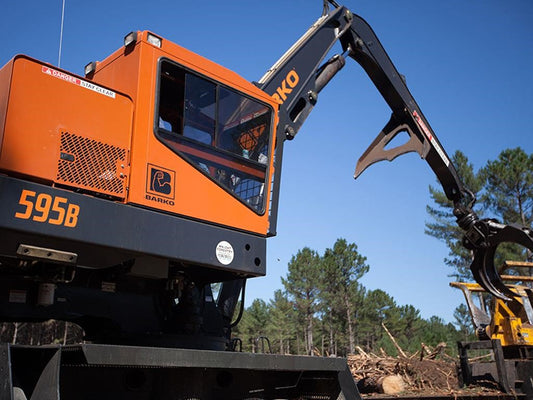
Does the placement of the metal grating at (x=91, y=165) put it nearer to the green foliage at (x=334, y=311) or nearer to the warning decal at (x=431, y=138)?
the warning decal at (x=431, y=138)

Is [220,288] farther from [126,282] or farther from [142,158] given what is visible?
[142,158]

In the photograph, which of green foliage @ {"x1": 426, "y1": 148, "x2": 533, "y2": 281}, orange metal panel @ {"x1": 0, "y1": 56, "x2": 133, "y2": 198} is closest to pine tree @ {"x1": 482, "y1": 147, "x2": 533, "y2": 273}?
green foliage @ {"x1": 426, "y1": 148, "x2": 533, "y2": 281}

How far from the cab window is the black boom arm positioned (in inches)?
44.2

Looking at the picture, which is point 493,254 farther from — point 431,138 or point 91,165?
point 91,165

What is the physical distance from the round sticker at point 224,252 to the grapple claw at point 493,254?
Result: 6.03 metres

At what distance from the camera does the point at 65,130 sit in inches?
160

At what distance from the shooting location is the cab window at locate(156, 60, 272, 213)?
4.70 meters

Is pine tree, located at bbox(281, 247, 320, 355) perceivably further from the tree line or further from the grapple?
the grapple

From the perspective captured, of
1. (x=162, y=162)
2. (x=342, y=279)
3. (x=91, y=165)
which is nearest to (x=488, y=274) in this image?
(x=162, y=162)

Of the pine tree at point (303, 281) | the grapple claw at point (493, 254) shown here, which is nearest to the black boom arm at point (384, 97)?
the grapple claw at point (493, 254)

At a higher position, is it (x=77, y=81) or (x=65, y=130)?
(x=77, y=81)

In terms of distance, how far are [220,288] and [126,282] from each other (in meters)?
1.42

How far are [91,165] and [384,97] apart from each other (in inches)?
253

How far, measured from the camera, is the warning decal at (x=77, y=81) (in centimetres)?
411
